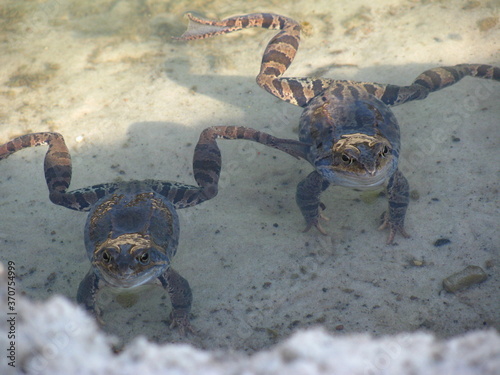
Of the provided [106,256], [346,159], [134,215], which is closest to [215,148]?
[134,215]

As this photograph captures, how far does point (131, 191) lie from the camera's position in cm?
487

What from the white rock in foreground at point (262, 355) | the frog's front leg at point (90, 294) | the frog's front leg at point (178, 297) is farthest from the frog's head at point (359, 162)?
the frog's front leg at point (90, 294)

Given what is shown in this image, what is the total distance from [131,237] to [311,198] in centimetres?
218

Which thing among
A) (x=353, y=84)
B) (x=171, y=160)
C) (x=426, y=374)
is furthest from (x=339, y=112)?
(x=426, y=374)

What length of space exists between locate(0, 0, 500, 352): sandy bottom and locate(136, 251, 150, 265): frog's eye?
90cm

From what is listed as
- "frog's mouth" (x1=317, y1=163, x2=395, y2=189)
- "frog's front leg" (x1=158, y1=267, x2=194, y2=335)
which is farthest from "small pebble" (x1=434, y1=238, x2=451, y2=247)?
"frog's front leg" (x1=158, y1=267, x2=194, y2=335)

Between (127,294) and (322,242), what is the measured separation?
90.4 inches

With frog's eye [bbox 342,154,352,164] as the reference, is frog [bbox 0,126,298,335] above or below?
below

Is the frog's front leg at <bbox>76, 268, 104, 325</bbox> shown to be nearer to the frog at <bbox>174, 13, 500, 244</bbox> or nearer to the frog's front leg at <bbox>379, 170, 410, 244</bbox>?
the frog at <bbox>174, 13, 500, 244</bbox>

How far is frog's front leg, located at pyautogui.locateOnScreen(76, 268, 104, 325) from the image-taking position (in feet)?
14.5

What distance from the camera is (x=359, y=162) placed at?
4438 millimetres

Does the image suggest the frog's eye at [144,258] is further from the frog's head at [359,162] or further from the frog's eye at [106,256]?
the frog's head at [359,162]

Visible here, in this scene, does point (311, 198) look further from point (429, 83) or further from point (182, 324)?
point (429, 83)

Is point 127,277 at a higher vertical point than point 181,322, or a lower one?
higher
